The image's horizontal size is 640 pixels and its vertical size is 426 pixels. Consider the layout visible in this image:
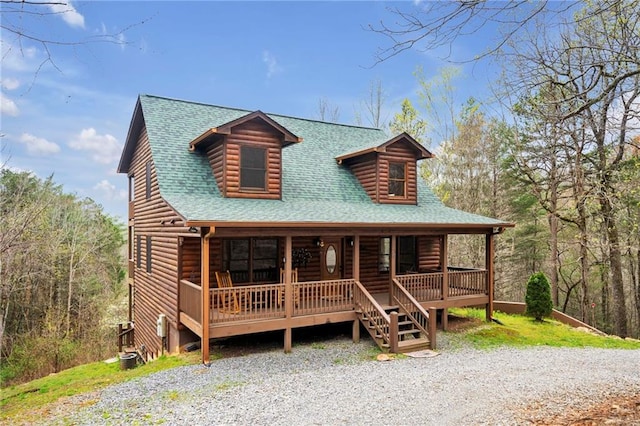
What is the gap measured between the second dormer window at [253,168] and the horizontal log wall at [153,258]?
7.36ft

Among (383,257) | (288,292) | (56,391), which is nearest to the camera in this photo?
(56,391)

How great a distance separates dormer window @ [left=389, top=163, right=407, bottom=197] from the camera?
13.9 meters

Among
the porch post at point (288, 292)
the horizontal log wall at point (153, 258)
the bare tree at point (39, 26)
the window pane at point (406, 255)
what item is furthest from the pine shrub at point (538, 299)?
the bare tree at point (39, 26)

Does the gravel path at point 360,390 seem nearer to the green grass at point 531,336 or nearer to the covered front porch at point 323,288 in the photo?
the covered front porch at point 323,288

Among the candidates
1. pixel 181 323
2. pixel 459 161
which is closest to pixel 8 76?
pixel 181 323

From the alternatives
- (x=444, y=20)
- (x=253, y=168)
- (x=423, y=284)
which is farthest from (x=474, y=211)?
(x=444, y=20)

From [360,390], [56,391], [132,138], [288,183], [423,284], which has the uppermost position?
[132,138]

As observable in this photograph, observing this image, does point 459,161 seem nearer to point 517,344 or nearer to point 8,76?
point 517,344

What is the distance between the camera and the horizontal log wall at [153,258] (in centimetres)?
1059

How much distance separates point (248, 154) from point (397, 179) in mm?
5513

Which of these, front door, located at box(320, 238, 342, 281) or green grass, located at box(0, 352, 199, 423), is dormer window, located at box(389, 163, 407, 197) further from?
green grass, located at box(0, 352, 199, 423)

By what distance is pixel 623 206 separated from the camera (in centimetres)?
1596

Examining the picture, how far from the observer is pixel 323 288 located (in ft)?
39.0

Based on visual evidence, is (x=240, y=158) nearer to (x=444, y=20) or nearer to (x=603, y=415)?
(x=444, y=20)
